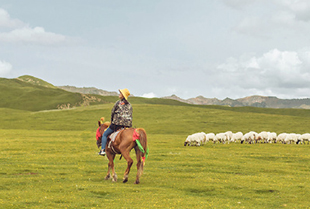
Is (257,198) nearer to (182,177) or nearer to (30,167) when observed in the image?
(182,177)

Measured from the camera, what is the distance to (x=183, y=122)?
90000mm

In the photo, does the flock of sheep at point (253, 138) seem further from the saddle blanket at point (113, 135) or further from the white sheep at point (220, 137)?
the saddle blanket at point (113, 135)

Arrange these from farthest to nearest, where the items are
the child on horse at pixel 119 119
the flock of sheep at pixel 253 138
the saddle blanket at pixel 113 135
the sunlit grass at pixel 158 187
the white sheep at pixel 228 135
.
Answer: the white sheep at pixel 228 135 < the flock of sheep at pixel 253 138 < the child on horse at pixel 119 119 < the saddle blanket at pixel 113 135 < the sunlit grass at pixel 158 187

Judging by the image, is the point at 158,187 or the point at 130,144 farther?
the point at 130,144

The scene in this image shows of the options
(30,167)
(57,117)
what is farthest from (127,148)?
(57,117)

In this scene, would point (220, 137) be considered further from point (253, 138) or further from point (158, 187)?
point (158, 187)

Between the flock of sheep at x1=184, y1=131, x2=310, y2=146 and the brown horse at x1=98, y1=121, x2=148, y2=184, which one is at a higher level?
the brown horse at x1=98, y1=121, x2=148, y2=184

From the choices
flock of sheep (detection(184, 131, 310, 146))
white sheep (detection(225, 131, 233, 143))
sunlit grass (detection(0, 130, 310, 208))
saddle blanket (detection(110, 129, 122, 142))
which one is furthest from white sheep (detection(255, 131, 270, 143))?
saddle blanket (detection(110, 129, 122, 142))

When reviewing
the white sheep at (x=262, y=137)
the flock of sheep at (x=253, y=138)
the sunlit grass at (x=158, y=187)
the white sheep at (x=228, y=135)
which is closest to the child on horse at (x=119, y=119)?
the sunlit grass at (x=158, y=187)

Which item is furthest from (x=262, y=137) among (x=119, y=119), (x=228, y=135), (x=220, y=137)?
(x=119, y=119)

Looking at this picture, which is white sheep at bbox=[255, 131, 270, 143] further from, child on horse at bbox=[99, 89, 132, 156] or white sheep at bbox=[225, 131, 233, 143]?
child on horse at bbox=[99, 89, 132, 156]

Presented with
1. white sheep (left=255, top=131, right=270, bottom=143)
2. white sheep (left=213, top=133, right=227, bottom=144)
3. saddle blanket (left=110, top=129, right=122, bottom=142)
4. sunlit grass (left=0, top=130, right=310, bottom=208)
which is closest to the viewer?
sunlit grass (left=0, top=130, right=310, bottom=208)

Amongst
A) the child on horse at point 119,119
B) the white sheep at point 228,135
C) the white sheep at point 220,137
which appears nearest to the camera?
the child on horse at point 119,119

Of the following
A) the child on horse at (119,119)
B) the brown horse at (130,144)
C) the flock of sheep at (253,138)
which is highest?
the child on horse at (119,119)
